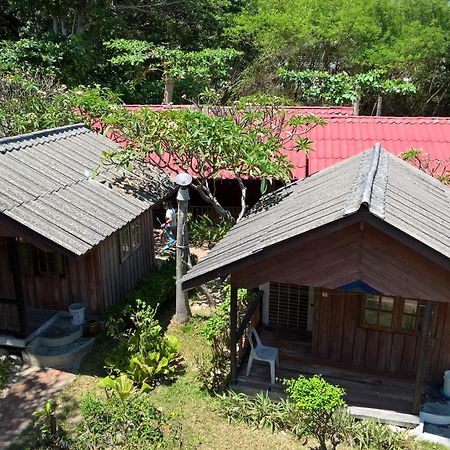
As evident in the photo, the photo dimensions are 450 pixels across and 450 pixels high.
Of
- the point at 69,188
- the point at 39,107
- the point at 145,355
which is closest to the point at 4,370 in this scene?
the point at 145,355

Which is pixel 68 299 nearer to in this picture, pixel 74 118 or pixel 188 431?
pixel 188 431

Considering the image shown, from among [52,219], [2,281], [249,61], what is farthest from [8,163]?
[249,61]

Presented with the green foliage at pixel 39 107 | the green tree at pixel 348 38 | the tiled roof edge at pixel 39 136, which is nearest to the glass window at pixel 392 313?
the tiled roof edge at pixel 39 136

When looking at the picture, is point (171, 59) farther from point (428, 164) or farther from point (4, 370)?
point (4, 370)

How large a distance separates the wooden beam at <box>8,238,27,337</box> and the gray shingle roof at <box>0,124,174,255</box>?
90cm

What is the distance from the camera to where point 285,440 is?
832cm

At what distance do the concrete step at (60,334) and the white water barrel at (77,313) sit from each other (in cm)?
11

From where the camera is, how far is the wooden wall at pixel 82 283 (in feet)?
37.6

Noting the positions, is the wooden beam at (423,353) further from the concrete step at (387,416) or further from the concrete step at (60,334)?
the concrete step at (60,334)

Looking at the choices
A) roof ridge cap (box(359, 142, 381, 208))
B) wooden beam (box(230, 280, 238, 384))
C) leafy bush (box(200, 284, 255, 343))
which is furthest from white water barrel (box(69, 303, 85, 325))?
roof ridge cap (box(359, 142, 381, 208))

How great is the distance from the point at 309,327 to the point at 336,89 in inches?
735

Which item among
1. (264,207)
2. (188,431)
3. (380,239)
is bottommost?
(188,431)

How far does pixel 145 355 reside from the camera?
998cm

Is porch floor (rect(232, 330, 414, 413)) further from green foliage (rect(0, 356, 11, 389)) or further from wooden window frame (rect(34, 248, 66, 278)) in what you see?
wooden window frame (rect(34, 248, 66, 278))
